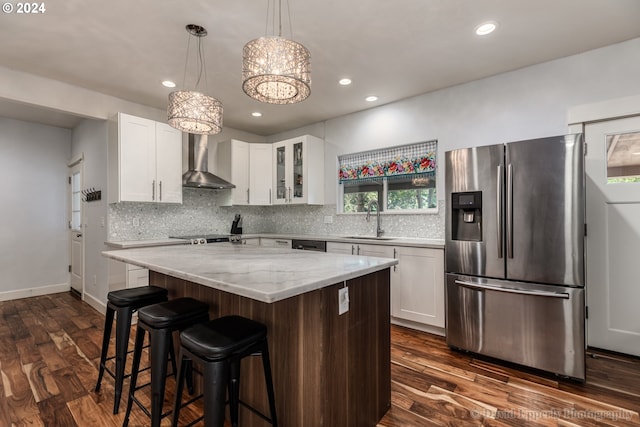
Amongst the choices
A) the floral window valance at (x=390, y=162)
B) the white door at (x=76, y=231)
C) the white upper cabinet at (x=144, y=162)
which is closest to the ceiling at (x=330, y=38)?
the white upper cabinet at (x=144, y=162)

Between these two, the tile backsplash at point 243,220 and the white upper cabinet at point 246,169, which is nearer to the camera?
the tile backsplash at point 243,220

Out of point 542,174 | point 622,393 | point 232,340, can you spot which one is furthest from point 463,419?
point 542,174

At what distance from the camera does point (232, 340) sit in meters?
1.28

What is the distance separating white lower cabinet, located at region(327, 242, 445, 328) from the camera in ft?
9.73

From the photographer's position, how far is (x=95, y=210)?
3975mm

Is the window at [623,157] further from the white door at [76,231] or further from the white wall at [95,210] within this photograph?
the white door at [76,231]

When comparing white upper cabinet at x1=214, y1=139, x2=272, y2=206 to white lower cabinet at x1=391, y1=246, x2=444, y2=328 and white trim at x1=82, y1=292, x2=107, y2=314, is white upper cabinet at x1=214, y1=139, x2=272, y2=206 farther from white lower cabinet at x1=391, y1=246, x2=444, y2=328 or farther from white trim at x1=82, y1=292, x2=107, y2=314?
white lower cabinet at x1=391, y1=246, x2=444, y2=328

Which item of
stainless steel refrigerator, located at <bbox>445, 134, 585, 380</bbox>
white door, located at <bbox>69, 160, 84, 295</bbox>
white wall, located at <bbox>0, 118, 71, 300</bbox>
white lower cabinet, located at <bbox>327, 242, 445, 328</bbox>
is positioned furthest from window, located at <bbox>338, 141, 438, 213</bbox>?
white wall, located at <bbox>0, 118, 71, 300</bbox>

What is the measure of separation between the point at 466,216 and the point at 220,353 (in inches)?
90.8

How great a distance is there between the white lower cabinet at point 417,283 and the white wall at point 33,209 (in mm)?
5029

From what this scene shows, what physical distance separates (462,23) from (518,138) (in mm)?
1330

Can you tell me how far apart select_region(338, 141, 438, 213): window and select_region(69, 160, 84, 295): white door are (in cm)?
391

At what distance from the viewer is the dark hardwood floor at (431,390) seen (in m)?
1.80

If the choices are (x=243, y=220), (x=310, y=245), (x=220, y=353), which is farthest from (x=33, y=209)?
(x=220, y=353)
